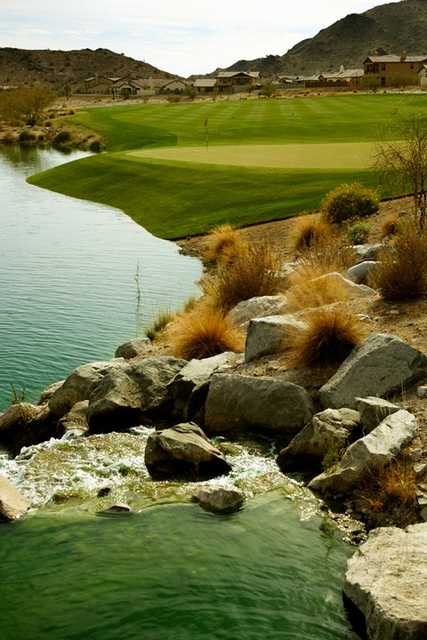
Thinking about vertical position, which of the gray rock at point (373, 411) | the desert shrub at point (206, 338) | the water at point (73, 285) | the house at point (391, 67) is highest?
the house at point (391, 67)

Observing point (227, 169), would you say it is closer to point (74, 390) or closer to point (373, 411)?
point (74, 390)

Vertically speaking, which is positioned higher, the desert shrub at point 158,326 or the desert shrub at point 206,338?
the desert shrub at point 206,338

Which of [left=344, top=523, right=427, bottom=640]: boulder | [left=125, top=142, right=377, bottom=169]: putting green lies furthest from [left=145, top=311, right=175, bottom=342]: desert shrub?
[left=125, top=142, right=377, bottom=169]: putting green

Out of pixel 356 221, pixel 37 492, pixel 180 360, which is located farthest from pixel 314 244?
pixel 37 492

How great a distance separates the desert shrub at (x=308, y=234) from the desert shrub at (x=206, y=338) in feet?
29.1

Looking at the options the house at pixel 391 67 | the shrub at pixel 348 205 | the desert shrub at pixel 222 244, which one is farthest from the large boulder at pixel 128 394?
the house at pixel 391 67

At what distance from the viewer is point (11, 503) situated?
9.40m

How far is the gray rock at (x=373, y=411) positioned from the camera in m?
10.1

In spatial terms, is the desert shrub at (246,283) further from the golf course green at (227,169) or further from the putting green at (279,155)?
the putting green at (279,155)

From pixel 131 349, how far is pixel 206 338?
69.4 inches

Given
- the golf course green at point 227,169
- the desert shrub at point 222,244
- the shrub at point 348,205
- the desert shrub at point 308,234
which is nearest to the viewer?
the desert shrub at point 222,244

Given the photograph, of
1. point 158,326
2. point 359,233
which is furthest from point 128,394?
point 359,233

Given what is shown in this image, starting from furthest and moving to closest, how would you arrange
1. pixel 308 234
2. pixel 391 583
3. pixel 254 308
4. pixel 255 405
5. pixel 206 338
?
pixel 308 234, pixel 254 308, pixel 206 338, pixel 255 405, pixel 391 583

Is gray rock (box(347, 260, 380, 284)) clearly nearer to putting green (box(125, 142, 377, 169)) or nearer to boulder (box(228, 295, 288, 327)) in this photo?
boulder (box(228, 295, 288, 327))
